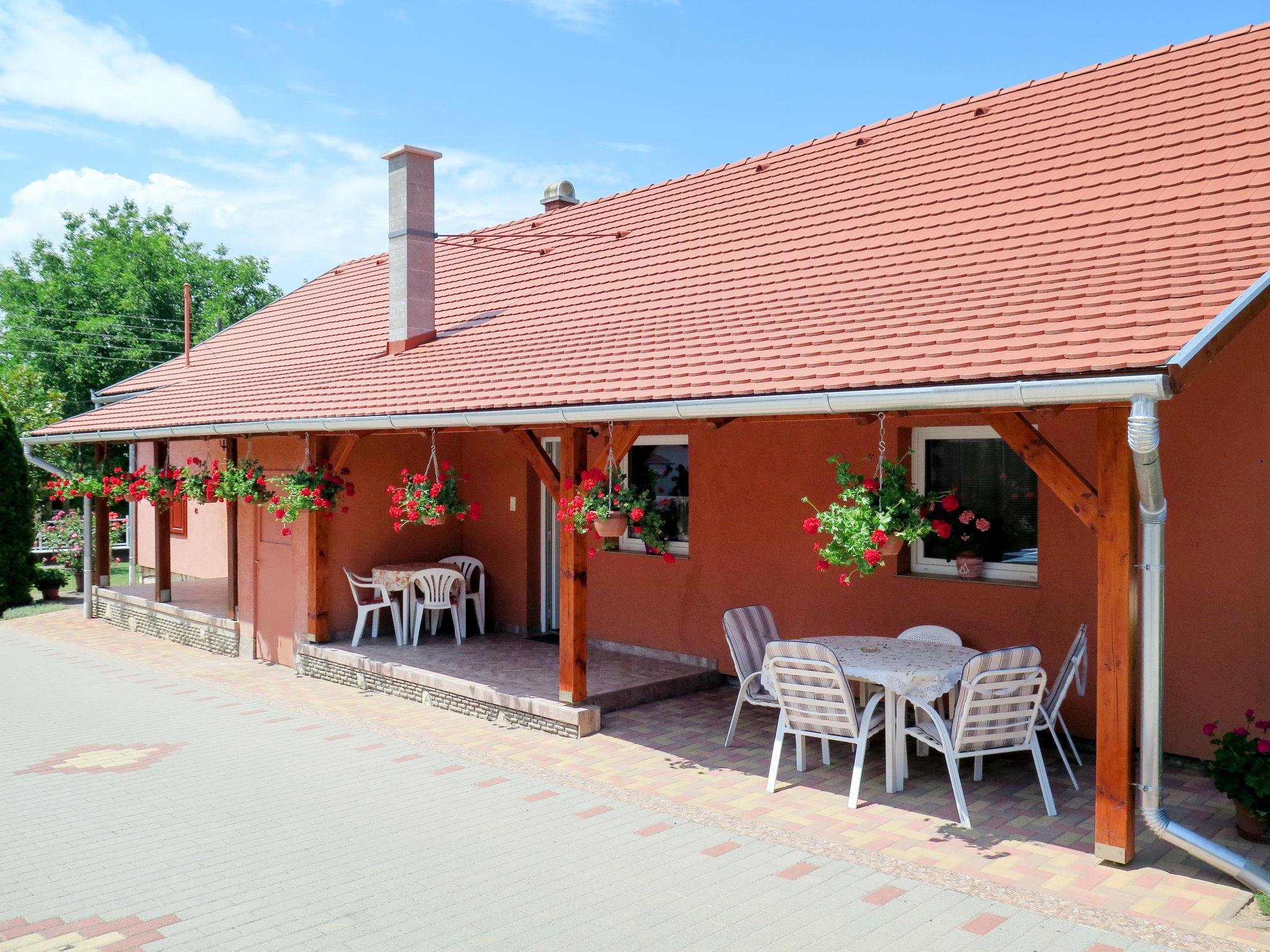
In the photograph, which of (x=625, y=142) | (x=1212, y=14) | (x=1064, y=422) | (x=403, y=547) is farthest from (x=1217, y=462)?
(x=625, y=142)

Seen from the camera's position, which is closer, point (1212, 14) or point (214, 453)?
point (214, 453)

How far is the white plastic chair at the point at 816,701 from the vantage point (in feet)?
19.6

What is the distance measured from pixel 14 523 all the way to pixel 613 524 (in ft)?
41.5

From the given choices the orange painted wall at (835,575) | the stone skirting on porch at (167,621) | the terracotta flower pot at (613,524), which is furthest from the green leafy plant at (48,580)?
the terracotta flower pot at (613,524)

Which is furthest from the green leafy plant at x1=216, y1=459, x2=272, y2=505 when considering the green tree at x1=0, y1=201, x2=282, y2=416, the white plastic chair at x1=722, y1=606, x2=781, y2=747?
the green tree at x1=0, y1=201, x2=282, y2=416

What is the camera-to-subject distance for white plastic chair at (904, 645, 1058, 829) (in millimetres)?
5555

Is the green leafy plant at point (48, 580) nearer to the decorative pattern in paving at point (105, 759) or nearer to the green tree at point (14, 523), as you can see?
the green tree at point (14, 523)

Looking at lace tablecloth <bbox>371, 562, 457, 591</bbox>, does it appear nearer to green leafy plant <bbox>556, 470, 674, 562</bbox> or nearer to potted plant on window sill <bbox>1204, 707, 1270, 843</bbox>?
green leafy plant <bbox>556, 470, 674, 562</bbox>

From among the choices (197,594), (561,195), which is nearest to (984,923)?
(561,195)

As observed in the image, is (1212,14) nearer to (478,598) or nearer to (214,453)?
(478,598)

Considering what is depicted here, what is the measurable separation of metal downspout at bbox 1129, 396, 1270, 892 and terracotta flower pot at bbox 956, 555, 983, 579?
8.95 feet

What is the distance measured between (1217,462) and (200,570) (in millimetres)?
15639

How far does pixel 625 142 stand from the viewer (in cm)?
2744

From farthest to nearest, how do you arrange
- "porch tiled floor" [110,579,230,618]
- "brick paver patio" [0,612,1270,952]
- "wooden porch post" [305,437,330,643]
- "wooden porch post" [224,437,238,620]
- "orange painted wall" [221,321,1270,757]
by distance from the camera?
"porch tiled floor" [110,579,230,618]
"wooden porch post" [224,437,238,620]
"wooden porch post" [305,437,330,643]
"orange painted wall" [221,321,1270,757]
"brick paver patio" [0,612,1270,952]
